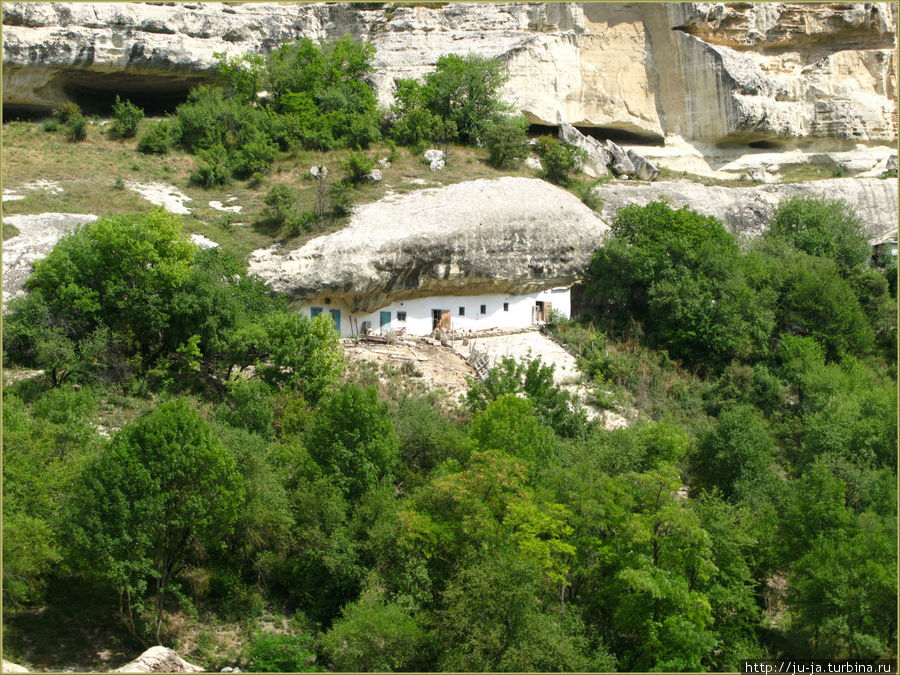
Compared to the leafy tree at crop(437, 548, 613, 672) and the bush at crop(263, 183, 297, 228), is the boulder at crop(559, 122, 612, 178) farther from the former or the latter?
the leafy tree at crop(437, 548, 613, 672)

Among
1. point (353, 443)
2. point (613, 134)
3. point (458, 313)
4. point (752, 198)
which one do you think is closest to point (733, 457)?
point (353, 443)

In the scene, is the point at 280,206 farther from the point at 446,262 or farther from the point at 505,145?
the point at 505,145

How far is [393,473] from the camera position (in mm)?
27375

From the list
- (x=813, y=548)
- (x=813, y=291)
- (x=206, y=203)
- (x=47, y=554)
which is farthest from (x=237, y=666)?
(x=813, y=291)

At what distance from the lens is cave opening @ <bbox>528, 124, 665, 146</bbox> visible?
51.3 m

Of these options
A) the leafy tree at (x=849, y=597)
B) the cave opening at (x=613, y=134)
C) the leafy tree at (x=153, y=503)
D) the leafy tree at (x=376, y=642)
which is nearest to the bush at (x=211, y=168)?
the cave opening at (x=613, y=134)

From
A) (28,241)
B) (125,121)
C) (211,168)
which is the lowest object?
(28,241)

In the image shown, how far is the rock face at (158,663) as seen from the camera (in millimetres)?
19906

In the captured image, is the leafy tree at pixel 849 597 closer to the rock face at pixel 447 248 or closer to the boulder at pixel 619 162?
the rock face at pixel 447 248

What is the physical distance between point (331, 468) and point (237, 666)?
5.52 metres

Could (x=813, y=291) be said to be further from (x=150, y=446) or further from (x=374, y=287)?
(x=150, y=446)

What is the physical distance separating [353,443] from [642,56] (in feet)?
106

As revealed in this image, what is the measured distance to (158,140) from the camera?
44906 millimetres

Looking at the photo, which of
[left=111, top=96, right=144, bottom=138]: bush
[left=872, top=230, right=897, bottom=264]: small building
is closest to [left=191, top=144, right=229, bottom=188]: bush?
[left=111, top=96, right=144, bottom=138]: bush
